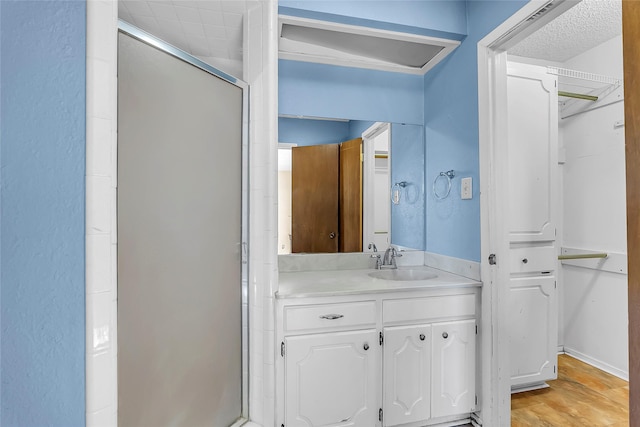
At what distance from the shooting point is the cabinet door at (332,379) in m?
1.56

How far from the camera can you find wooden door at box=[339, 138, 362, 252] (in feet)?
7.29

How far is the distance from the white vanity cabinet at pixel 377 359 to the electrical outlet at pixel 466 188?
531mm

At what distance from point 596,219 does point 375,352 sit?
2.23 meters

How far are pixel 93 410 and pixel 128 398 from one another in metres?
0.30

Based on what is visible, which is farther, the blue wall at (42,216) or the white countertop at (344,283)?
the white countertop at (344,283)

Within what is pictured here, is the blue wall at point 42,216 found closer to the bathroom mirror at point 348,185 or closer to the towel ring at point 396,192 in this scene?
the bathroom mirror at point 348,185

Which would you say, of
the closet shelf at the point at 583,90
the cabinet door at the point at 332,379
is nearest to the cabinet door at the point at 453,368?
the cabinet door at the point at 332,379

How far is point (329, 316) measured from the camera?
5.24ft

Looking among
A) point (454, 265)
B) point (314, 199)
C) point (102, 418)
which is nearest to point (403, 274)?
point (454, 265)

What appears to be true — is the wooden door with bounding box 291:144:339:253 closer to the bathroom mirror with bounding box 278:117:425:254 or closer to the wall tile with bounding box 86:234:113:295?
the bathroom mirror with bounding box 278:117:425:254

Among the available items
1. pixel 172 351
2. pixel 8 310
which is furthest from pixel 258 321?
pixel 8 310

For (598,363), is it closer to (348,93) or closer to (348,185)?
(348,185)

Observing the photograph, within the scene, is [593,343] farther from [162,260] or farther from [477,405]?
[162,260]

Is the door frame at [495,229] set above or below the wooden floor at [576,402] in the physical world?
above
